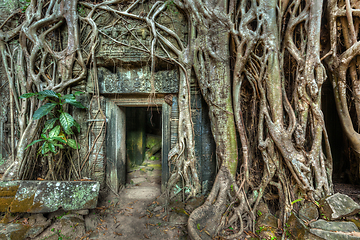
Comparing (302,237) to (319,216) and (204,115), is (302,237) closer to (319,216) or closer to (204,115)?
(319,216)

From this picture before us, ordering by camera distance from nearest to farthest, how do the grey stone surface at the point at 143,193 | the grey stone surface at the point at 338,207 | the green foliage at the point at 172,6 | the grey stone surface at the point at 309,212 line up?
the grey stone surface at the point at 338,207
the grey stone surface at the point at 309,212
the green foliage at the point at 172,6
the grey stone surface at the point at 143,193

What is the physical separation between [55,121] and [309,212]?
3660 mm

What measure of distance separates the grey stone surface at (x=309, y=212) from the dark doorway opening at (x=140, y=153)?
7.84 feet

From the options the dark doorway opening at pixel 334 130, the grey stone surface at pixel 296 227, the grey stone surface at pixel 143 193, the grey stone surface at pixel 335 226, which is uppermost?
the dark doorway opening at pixel 334 130

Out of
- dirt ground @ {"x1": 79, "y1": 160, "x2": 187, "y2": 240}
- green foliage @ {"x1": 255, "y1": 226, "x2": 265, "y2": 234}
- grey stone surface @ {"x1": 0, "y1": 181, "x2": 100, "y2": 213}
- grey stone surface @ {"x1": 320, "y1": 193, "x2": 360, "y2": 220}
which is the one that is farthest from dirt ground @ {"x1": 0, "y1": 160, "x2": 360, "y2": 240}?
green foliage @ {"x1": 255, "y1": 226, "x2": 265, "y2": 234}

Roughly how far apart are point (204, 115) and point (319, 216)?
1864mm

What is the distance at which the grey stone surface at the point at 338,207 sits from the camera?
5.72ft

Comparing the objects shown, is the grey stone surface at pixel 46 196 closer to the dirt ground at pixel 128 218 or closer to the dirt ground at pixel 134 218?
the dirt ground at pixel 128 218

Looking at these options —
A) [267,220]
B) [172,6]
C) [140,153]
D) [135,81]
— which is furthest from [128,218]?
[172,6]

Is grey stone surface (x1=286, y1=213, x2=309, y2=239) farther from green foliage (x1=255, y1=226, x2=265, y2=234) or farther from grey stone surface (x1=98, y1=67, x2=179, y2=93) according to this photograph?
grey stone surface (x1=98, y1=67, x2=179, y2=93)

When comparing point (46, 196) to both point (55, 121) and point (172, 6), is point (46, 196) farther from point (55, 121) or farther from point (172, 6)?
point (172, 6)

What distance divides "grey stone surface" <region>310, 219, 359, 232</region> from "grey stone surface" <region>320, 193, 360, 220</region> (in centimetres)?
7

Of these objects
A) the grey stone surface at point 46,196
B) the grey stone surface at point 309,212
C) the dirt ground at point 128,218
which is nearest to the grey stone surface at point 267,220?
the grey stone surface at point 309,212

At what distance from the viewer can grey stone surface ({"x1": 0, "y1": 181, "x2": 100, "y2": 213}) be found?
2000 millimetres
